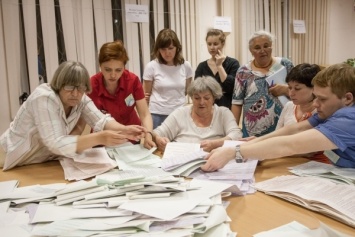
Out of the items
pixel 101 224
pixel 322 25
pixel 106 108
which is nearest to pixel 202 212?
pixel 101 224

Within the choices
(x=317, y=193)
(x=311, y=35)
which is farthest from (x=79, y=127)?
(x=311, y=35)

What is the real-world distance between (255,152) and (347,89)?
47 centimetres

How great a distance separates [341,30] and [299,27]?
1017 millimetres

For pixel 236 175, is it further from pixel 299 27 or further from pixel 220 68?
pixel 299 27

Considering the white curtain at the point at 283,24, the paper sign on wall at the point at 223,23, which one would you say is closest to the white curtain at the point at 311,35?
the white curtain at the point at 283,24

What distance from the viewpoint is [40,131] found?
1.51 m

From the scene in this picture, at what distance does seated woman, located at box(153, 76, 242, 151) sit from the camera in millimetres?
2135

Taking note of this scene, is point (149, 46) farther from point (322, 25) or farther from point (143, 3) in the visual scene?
point (322, 25)

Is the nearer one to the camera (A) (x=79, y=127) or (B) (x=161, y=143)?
(A) (x=79, y=127)

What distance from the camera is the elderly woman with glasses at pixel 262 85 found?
2.25m

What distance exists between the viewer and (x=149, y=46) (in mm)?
3416

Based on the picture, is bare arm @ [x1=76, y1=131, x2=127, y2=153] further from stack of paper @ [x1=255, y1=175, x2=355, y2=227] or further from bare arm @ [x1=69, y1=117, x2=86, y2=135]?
stack of paper @ [x1=255, y1=175, x2=355, y2=227]

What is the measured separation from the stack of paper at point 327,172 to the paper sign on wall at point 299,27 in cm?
348

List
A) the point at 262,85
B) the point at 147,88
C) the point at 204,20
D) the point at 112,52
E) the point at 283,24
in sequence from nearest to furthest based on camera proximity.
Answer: the point at 112,52, the point at 262,85, the point at 147,88, the point at 204,20, the point at 283,24
